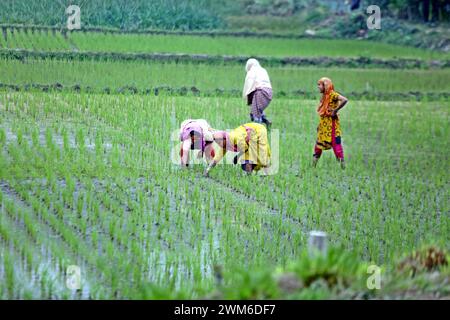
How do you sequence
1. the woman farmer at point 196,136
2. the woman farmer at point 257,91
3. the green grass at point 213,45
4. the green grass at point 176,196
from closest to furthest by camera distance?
the green grass at point 176,196
the woman farmer at point 196,136
the woman farmer at point 257,91
the green grass at point 213,45

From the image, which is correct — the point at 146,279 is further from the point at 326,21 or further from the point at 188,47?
the point at 326,21

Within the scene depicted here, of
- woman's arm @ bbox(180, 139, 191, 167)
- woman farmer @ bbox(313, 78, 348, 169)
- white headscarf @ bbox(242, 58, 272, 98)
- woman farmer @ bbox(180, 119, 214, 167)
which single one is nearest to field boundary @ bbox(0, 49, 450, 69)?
white headscarf @ bbox(242, 58, 272, 98)

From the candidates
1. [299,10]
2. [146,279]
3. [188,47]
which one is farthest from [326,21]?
[146,279]

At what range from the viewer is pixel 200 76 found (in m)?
13.8

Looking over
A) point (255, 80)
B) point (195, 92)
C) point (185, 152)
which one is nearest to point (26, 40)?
point (195, 92)

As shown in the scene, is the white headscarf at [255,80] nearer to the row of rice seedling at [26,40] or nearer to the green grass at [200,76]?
the green grass at [200,76]

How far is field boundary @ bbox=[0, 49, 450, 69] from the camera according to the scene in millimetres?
12820

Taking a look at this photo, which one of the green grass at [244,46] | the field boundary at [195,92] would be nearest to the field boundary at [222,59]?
the green grass at [244,46]

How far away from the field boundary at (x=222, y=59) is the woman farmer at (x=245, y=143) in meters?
5.20

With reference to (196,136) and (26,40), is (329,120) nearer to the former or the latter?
(196,136)

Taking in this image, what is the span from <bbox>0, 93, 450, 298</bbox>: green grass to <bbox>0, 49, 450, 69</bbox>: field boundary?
1630 millimetres

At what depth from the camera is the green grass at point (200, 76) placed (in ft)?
40.5
